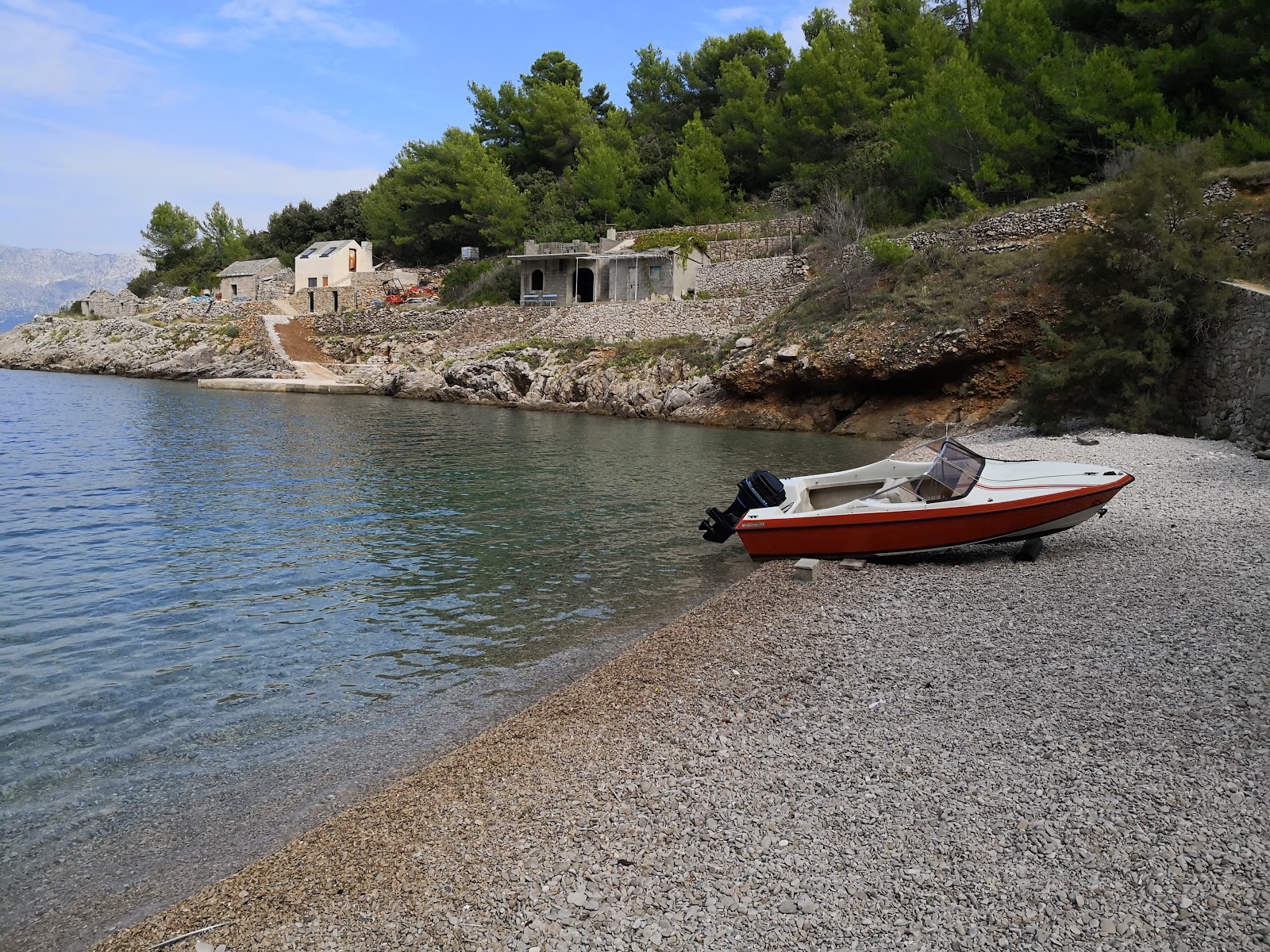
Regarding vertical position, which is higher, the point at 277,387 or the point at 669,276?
the point at 669,276

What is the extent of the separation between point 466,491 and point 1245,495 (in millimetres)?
13846

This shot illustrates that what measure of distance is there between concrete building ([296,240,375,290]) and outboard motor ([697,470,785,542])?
62283 millimetres

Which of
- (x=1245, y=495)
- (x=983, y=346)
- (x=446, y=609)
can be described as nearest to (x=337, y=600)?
(x=446, y=609)

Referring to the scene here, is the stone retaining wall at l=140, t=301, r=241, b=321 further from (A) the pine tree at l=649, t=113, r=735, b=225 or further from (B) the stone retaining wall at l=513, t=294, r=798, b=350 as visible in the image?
(A) the pine tree at l=649, t=113, r=735, b=225

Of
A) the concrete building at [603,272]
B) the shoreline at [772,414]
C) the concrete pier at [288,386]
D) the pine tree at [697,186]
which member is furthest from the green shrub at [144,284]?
the pine tree at [697,186]

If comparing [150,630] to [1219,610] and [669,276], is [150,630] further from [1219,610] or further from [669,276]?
[669,276]

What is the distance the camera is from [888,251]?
113 feet

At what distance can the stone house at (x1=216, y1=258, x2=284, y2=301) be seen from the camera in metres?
74.3

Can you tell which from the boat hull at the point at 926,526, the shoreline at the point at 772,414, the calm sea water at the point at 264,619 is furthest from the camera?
the shoreline at the point at 772,414

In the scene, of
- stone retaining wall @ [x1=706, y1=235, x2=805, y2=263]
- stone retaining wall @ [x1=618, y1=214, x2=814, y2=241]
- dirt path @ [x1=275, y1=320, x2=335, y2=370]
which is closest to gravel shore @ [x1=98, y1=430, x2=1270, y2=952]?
stone retaining wall @ [x1=706, y1=235, x2=805, y2=263]

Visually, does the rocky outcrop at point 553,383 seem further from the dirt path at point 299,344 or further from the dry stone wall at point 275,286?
the dry stone wall at point 275,286

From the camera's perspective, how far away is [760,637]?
838 centimetres

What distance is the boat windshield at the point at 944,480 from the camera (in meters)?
10.9

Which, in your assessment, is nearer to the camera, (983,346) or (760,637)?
(760,637)
